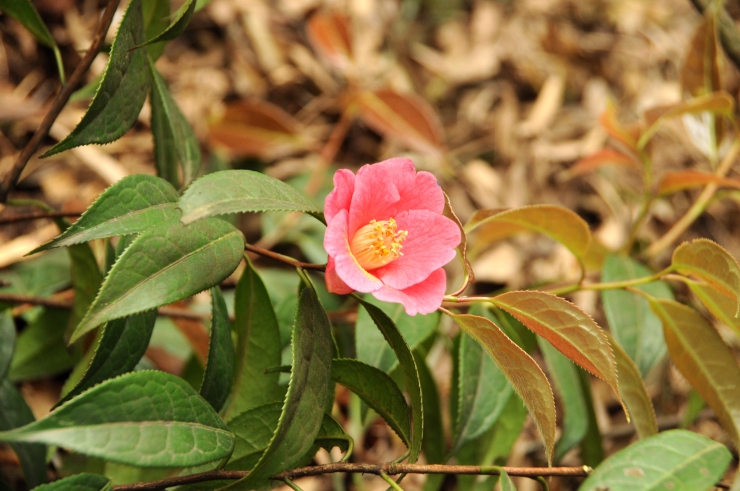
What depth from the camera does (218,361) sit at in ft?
2.40

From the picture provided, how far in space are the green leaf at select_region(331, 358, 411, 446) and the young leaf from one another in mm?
132

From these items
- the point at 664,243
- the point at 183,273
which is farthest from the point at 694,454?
the point at 664,243

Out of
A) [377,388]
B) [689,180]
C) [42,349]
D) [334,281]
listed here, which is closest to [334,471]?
[377,388]

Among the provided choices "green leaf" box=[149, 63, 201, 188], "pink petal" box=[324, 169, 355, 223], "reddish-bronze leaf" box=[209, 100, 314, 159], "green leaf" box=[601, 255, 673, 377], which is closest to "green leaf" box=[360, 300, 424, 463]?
"pink petal" box=[324, 169, 355, 223]

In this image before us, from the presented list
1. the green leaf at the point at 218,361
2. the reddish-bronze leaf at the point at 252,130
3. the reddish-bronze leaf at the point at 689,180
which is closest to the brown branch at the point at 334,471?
the green leaf at the point at 218,361

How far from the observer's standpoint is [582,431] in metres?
0.98

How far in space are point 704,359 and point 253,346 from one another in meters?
0.67

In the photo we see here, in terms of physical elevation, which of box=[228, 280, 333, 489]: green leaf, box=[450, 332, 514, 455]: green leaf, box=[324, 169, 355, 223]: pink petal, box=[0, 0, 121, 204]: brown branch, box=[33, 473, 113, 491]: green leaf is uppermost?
box=[0, 0, 121, 204]: brown branch

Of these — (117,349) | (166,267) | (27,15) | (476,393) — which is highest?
(27,15)

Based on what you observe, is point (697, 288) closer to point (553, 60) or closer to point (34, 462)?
point (34, 462)

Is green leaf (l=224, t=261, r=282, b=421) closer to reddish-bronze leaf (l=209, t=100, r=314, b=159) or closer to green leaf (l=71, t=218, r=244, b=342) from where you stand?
green leaf (l=71, t=218, r=244, b=342)

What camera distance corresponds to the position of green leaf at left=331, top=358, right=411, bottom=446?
2.28 feet

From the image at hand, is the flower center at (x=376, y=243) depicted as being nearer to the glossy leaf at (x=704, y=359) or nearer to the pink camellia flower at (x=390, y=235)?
the pink camellia flower at (x=390, y=235)

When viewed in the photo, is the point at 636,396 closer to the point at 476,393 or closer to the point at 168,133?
the point at 476,393
